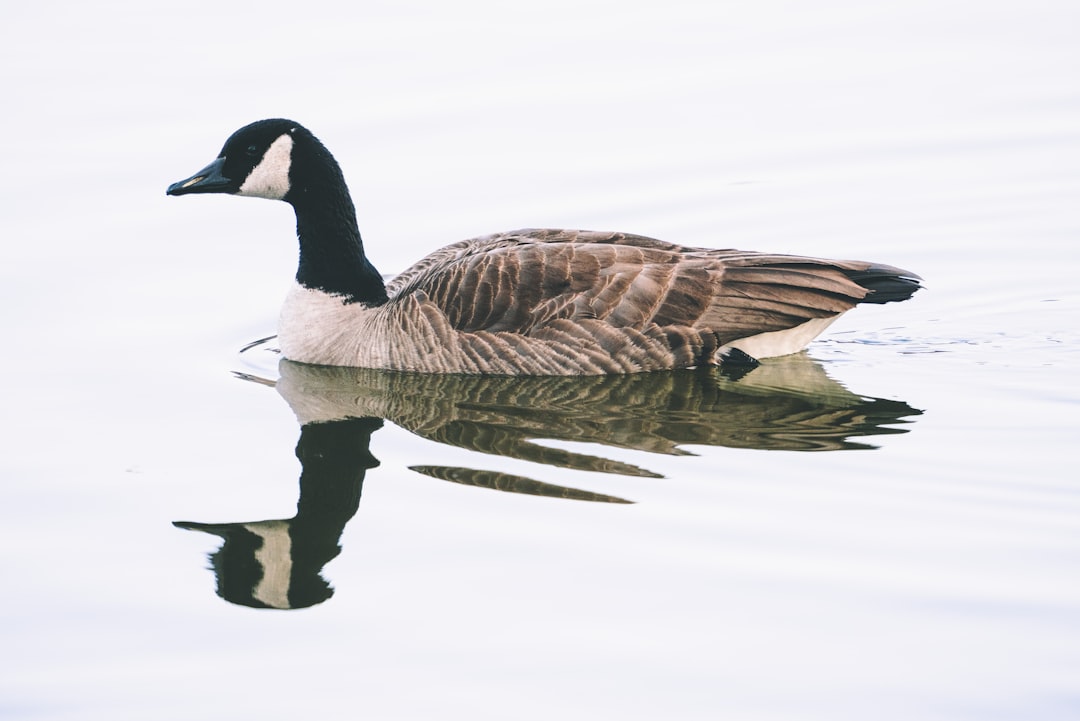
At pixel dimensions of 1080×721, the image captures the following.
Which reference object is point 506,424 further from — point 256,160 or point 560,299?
point 256,160

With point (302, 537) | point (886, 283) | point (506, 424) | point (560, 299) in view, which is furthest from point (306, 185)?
point (886, 283)

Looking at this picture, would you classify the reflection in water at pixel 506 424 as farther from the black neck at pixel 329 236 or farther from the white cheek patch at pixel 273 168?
the white cheek patch at pixel 273 168

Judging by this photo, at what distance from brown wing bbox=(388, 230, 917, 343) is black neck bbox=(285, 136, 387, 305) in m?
0.92

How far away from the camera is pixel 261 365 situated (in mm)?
14711

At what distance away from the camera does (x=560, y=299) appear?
13781mm

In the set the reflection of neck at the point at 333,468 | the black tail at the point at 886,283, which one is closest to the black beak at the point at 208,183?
the reflection of neck at the point at 333,468

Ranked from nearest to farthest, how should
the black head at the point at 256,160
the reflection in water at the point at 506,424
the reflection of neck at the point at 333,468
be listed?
the reflection in water at the point at 506,424, the reflection of neck at the point at 333,468, the black head at the point at 256,160

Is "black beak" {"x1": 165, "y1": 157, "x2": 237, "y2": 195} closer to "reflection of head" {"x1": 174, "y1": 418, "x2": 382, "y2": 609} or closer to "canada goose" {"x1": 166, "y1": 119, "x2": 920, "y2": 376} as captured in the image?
"canada goose" {"x1": 166, "y1": 119, "x2": 920, "y2": 376}

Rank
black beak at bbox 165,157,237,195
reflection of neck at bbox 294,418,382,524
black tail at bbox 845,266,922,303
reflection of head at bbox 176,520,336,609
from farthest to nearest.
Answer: black beak at bbox 165,157,237,195 < black tail at bbox 845,266,922,303 < reflection of neck at bbox 294,418,382,524 < reflection of head at bbox 176,520,336,609

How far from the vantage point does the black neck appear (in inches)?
567

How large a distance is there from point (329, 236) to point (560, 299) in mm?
2230

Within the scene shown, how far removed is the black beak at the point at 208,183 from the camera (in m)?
14.2

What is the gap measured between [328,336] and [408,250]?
129 inches

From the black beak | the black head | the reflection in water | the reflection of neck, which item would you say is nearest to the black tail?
the reflection in water
